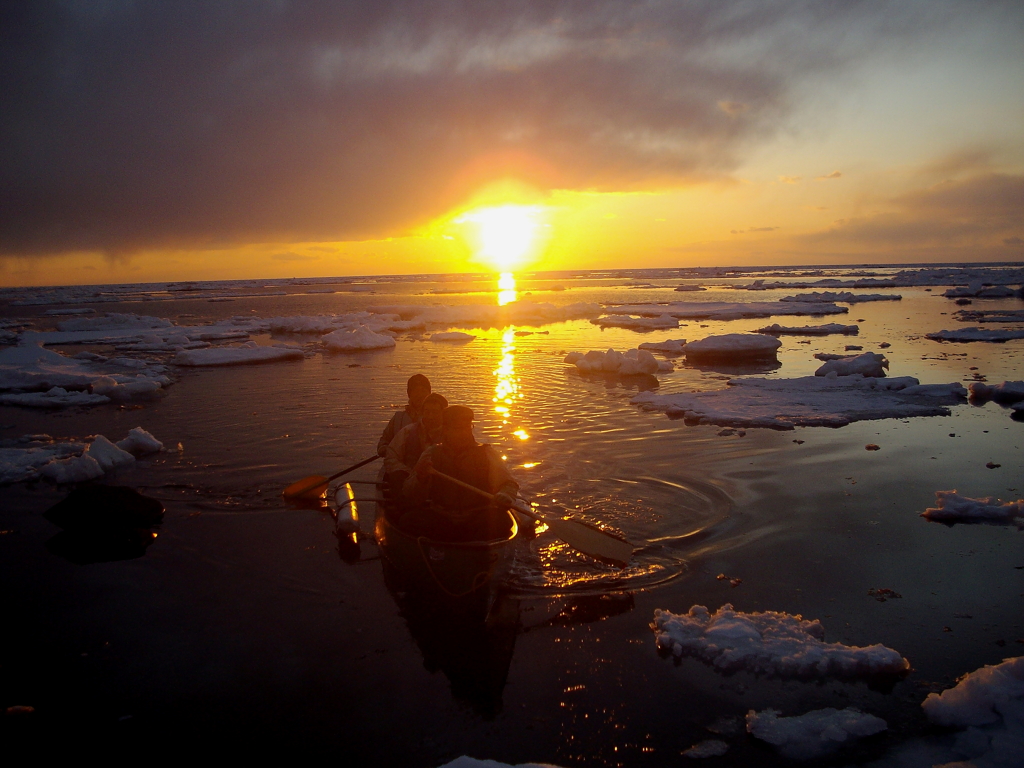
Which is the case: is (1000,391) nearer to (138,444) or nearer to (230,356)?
(138,444)

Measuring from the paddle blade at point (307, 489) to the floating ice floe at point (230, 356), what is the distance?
12.9 m

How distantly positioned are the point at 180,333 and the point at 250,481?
2150 cm

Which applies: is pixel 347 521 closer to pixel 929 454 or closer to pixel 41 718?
pixel 41 718

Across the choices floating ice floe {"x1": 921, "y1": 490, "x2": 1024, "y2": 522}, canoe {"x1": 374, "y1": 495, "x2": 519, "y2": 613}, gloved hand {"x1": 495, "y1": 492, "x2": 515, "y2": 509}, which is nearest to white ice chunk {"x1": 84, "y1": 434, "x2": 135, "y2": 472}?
canoe {"x1": 374, "y1": 495, "x2": 519, "y2": 613}

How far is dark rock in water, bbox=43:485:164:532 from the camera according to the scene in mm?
7301

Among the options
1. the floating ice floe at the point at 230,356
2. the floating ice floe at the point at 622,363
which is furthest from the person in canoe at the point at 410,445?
the floating ice floe at the point at 230,356

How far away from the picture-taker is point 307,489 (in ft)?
27.4

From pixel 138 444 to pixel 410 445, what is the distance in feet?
19.6

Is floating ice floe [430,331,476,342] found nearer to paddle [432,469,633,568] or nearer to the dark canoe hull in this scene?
paddle [432,469,633,568]

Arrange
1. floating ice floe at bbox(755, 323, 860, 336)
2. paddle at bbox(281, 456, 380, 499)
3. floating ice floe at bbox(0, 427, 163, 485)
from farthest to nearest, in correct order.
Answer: floating ice floe at bbox(755, 323, 860, 336) < floating ice floe at bbox(0, 427, 163, 485) < paddle at bbox(281, 456, 380, 499)

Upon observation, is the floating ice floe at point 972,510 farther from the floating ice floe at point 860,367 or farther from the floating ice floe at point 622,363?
the floating ice floe at point 622,363

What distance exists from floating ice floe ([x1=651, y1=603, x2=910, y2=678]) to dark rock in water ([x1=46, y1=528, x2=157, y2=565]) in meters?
5.65

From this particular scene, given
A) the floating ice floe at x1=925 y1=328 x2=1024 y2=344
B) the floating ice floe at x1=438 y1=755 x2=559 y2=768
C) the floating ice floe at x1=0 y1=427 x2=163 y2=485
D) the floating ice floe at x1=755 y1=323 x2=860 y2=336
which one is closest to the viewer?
the floating ice floe at x1=438 y1=755 x2=559 y2=768

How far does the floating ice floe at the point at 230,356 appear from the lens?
19.8 meters
